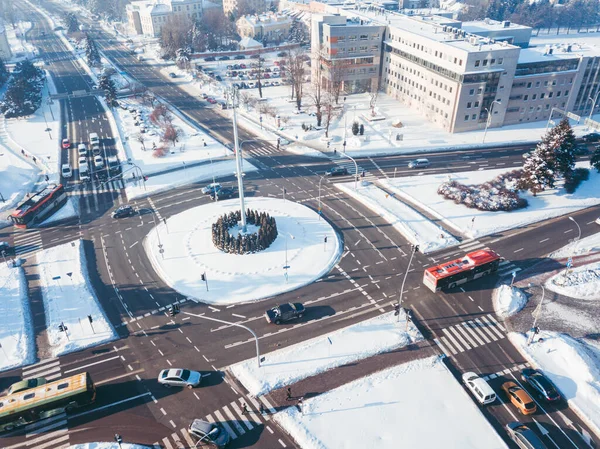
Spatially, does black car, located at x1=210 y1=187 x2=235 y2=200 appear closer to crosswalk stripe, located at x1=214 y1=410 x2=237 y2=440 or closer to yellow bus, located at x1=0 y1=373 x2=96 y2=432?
yellow bus, located at x1=0 y1=373 x2=96 y2=432

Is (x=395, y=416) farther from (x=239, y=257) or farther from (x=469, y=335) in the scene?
(x=239, y=257)

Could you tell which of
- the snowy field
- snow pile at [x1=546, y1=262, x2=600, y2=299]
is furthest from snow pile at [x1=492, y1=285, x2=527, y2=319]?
the snowy field

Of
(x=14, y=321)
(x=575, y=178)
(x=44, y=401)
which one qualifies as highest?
(x=575, y=178)

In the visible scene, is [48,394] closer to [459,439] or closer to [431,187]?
[459,439]

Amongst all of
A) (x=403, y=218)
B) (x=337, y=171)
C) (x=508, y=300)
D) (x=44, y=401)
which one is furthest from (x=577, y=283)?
(x=44, y=401)

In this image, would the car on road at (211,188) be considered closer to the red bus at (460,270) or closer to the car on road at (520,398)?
the red bus at (460,270)

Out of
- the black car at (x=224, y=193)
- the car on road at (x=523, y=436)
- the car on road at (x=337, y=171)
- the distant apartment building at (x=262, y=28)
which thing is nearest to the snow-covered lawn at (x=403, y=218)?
the car on road at (x=337, y=171)

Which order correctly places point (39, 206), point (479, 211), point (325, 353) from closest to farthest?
1. point (325, 353)
2. point (39, 206)
3. point (479, 211)
